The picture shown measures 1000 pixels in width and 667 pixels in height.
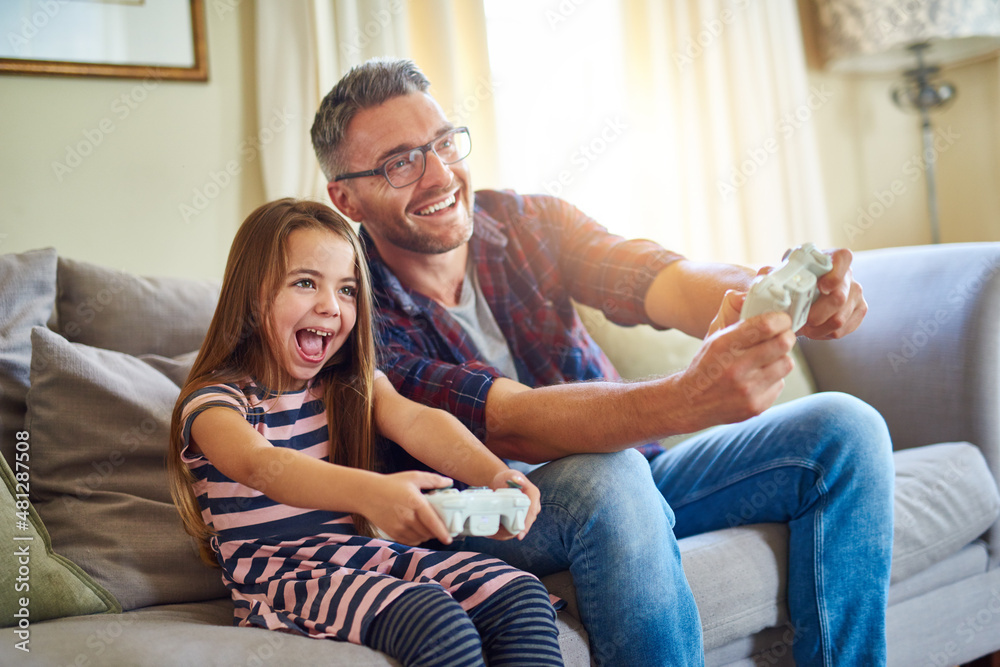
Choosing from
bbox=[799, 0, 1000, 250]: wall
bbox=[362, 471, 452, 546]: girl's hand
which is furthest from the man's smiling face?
bbox=[799, 0, 1000, 250]: wall

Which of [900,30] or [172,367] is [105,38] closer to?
[172,367]

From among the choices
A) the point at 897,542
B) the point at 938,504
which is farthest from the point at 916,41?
the point at 897,542

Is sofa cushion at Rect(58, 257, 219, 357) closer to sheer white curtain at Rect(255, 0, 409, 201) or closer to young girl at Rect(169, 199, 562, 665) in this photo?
young girl at Rect(169, 199, 562, 665)

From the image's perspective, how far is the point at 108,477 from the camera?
116 centimetres

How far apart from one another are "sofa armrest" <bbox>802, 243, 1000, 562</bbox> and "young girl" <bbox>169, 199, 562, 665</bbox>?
3.37 ft

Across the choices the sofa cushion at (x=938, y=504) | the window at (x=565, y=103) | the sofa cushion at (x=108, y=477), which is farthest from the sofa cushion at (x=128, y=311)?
the sofa cushion at (x=938, y=504)

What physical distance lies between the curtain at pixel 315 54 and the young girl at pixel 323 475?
65cm

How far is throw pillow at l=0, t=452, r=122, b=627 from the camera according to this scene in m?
0.94

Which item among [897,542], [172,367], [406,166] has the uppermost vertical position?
[406,166]

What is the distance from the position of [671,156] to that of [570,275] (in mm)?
977

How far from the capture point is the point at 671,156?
2.27 m

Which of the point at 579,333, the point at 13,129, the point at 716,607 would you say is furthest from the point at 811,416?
the point at 13,129

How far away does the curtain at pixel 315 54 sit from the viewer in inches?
68.1

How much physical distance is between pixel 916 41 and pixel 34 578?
245 cm
